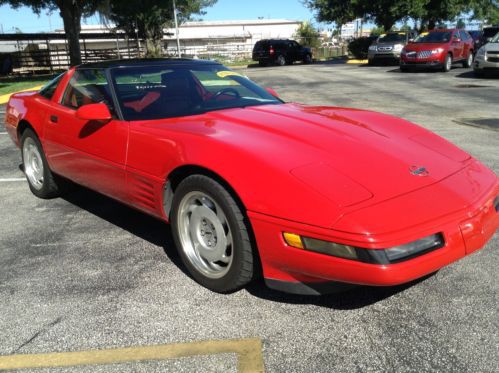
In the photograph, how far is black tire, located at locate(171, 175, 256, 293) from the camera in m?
2.66

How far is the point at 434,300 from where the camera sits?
9.21 ft

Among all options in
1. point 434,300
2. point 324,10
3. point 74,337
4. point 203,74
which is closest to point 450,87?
point 203,74

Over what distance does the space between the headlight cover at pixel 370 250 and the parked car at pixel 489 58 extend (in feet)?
51.7

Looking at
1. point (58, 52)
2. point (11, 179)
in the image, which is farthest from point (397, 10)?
point (11, 179)

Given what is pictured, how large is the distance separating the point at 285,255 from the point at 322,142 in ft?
2.69

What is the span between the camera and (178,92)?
388 cm

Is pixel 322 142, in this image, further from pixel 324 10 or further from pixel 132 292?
pixel 324 10

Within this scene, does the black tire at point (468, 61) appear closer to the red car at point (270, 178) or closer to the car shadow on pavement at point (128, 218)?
the red car at point (270, 178)

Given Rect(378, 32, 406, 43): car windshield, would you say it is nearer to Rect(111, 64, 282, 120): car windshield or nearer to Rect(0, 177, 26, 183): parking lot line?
Rect(0, 177, 26, 183): parking lot line

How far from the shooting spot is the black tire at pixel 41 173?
465 centimetres

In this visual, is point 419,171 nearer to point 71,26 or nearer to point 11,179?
point 11,179

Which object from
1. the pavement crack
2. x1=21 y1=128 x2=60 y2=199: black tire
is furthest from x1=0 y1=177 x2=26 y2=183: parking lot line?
the pavement crack

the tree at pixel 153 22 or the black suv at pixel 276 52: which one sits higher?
the tree at pixel 153 22

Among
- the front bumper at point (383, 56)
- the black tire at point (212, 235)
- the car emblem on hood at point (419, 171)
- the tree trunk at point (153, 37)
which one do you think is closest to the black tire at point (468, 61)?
the front bumper at point (383, 56)
